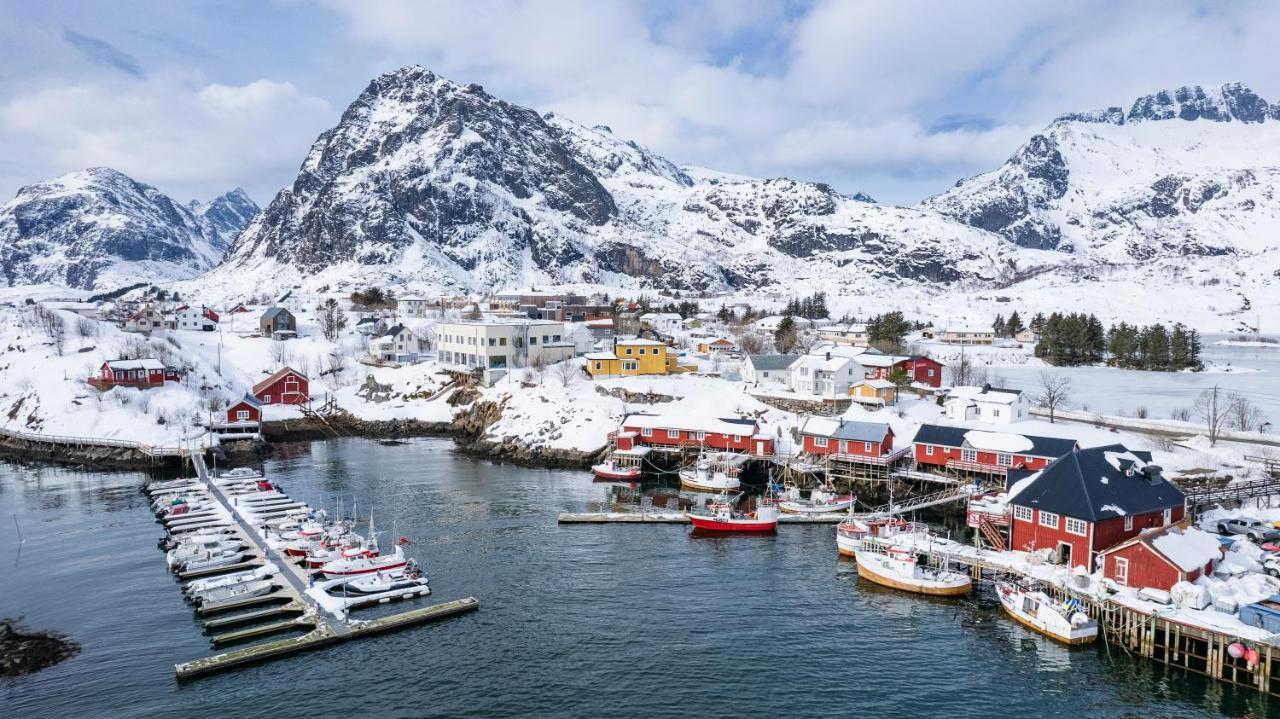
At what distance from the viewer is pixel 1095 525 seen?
34.3 m

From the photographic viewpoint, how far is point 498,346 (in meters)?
85.7

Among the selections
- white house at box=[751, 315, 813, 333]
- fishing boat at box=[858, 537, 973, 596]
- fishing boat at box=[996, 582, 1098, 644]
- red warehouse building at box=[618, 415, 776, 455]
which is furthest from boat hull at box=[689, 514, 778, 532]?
white house at box=[751, 315, 813, 333]

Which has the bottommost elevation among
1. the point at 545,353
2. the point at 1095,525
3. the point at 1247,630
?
the point at 1247,630

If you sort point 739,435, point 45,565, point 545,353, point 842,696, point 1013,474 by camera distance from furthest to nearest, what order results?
point 545,353, point 739,435, point 1013,474, point 45,565, point 842,696

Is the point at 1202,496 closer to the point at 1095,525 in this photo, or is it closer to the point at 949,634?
the point at 1095,525

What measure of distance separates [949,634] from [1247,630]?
9.98 m

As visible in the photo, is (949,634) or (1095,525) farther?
(1095,525)

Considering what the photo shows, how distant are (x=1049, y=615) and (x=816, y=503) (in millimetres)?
18989

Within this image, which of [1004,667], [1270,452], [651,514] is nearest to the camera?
[1004,667]

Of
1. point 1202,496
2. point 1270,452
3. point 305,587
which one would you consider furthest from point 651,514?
point 1270,452

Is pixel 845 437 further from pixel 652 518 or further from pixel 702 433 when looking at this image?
pixel 652 518

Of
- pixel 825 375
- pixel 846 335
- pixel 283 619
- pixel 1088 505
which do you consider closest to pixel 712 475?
pixel 825 375

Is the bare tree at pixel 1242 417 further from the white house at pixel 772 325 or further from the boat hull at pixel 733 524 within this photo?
the white house at pixel 772 325

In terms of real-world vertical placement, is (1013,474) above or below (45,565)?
above
